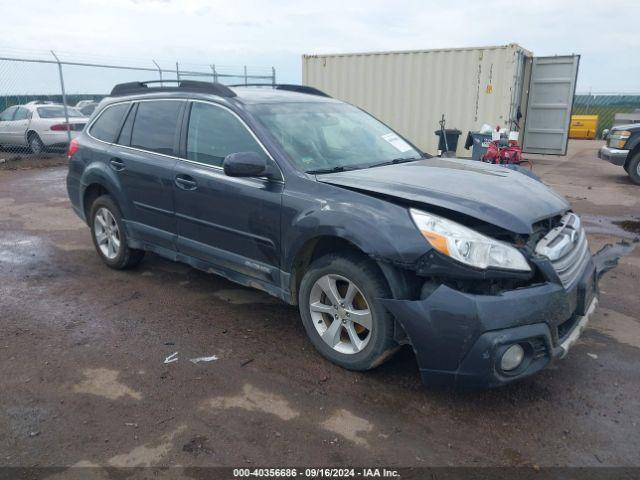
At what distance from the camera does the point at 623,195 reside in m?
9.70

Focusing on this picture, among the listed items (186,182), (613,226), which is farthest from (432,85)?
(186,182)

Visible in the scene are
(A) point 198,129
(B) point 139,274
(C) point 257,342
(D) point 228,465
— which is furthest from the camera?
(B) point 139,274

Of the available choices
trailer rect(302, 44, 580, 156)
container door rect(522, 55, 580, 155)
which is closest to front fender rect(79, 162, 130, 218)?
trailer rect(302, 44, 580, 156)

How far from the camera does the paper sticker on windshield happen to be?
4.48 metres

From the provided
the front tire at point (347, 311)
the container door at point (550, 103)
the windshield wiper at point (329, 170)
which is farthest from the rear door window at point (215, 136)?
the container door at point (550, 103)

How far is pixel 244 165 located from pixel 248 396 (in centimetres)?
145

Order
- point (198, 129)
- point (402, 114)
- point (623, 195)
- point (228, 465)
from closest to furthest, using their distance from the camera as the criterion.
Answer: point (228, 465) < point (198, 129) < point (623, 195) < point (402, 114)

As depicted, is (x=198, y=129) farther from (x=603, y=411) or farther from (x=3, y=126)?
(x=3, y=126)

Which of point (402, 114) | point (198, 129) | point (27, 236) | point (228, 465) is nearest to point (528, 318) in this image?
point (228, 465)

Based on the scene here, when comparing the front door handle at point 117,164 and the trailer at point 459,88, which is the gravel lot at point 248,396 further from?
→ the trailer at point 459,88

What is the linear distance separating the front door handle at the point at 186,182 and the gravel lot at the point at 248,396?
3.41ft

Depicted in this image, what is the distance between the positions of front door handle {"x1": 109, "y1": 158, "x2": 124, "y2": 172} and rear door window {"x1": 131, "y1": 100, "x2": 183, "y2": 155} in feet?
0.65

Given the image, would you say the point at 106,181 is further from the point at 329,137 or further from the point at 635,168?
the point at 635,168

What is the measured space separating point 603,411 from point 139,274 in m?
4.18
